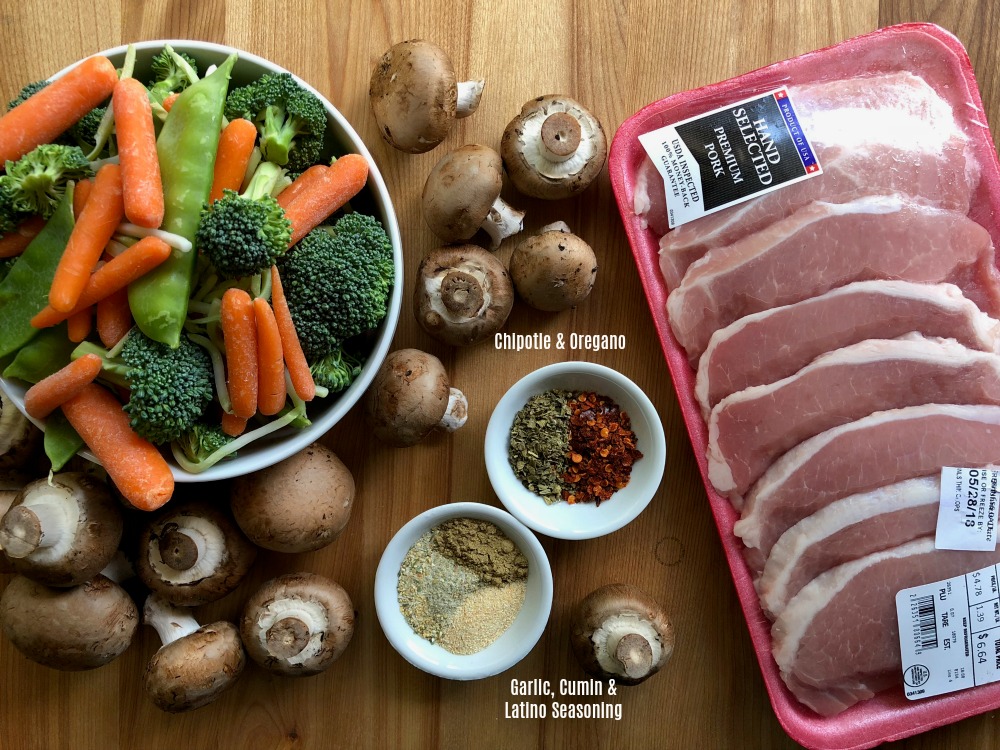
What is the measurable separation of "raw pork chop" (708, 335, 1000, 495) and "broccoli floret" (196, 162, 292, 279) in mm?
893

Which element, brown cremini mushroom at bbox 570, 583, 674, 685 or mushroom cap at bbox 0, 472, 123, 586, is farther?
brown cremini mushroom at bbox 570, 583, 674, 685

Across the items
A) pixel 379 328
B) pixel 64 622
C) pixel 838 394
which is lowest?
pixel 64 622

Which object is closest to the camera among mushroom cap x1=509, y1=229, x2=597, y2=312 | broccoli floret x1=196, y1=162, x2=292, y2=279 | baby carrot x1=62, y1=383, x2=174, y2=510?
broccoli floret x1=196, y1=162, x2=292, y2=279

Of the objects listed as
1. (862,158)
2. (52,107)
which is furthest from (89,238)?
(862,158)

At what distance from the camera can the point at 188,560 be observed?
53.2 inches

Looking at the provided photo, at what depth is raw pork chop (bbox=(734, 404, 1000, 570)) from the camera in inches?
54.1

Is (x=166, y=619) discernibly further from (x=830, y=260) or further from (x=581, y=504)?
(x=830, y=260)

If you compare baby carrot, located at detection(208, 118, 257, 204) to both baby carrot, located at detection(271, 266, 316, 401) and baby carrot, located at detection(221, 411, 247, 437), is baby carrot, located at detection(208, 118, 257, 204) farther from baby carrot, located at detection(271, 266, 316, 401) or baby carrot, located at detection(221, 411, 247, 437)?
baby carrot, located at detection(221, 411, 247, 437)

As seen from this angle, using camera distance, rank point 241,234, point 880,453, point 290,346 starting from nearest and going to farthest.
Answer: point 241,234
point 290,346
point 880,453

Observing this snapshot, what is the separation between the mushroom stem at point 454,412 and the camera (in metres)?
1.48

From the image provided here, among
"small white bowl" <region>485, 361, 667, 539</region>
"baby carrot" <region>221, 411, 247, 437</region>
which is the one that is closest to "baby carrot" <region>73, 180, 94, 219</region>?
"baby carrot" <region>221, 411, 247, 437</region>

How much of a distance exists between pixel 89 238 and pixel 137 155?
143 mm

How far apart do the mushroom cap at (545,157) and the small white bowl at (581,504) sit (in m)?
0.36

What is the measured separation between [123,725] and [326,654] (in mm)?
505
